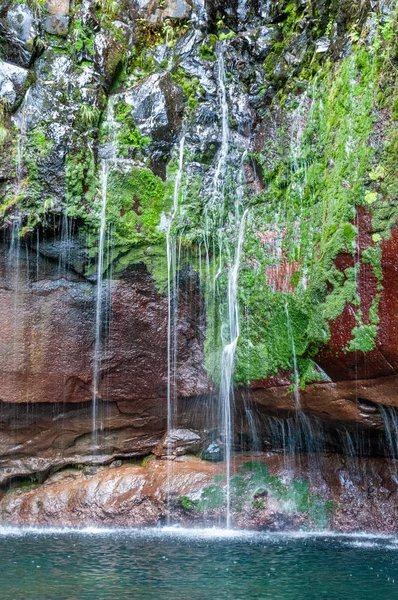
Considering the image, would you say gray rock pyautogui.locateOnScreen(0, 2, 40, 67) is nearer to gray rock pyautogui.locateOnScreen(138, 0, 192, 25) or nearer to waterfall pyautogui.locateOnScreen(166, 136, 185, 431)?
gray rock pyautogui.locateOnScreen(138, 0, 192, 25)

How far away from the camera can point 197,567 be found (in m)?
7.02

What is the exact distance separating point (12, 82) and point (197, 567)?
963 centimetres

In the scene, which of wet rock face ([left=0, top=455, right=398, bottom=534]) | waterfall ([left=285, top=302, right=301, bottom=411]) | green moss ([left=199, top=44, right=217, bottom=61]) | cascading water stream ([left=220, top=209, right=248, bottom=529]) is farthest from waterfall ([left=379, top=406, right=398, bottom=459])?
green moss ([left=199, top=44, right=217, bottom=61])

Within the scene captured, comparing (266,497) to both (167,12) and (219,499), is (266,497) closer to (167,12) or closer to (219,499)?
(219,499)

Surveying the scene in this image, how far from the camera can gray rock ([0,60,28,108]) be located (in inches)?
458

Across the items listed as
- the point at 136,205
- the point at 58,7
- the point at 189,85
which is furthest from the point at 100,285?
the point at 58,7

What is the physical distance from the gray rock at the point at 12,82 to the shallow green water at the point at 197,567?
8.06 m

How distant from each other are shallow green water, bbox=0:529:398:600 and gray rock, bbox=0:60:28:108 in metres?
8.06

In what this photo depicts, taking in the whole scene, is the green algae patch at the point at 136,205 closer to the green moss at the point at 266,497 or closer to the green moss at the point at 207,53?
the green moss at the point at 207,53

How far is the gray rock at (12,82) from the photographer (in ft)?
38.2

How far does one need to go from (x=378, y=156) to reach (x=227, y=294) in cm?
374

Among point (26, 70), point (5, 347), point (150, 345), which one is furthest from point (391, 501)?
point (26, 70)

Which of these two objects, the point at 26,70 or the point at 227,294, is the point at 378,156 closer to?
the point at 227,294

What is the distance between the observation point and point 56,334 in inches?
443
